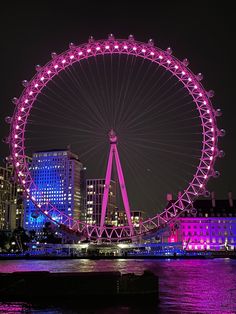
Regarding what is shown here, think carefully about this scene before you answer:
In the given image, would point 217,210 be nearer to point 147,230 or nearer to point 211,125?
point 147,230

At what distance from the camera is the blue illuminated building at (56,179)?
18275cm

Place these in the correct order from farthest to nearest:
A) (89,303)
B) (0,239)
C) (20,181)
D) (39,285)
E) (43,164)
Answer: (43,164)
(0,239)
(20,181)
(39,285)
(89,303)

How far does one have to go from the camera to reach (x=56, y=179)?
602 feet

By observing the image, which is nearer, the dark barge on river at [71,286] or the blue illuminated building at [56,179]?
the dark barge on river at [71,286]

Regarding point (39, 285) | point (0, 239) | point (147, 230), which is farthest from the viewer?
point (0, 239)

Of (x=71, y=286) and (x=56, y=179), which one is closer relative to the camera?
(x=71, y=286)

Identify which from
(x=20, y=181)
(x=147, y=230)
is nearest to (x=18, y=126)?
(x=20, y=181)

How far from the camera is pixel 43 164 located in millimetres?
182875

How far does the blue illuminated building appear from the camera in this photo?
600 feet

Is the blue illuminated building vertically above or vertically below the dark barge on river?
above

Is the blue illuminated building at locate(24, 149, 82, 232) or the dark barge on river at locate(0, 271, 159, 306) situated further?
the blue illuminated building at locate(24, 149, 82, 232)

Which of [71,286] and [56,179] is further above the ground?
[56,179]

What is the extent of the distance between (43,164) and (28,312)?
558ft

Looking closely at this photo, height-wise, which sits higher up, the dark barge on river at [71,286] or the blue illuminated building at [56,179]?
the blue illuminated building at [56,179]
